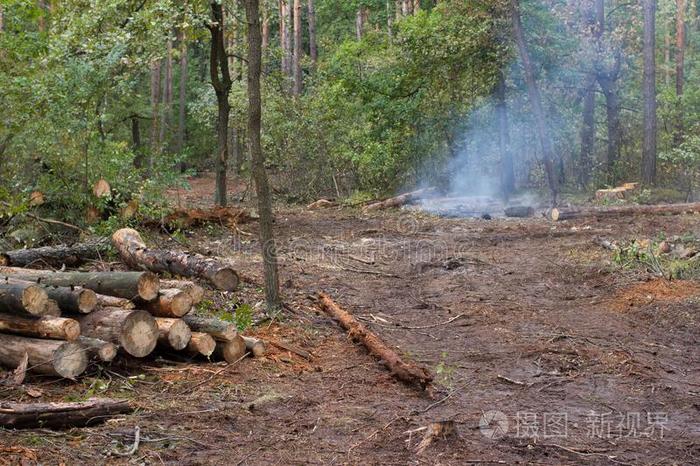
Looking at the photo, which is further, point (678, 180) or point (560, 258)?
point (678, 180)

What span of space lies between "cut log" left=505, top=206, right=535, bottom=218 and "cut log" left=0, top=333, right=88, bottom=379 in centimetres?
1484

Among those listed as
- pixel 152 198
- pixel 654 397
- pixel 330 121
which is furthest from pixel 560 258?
pixel 330 121

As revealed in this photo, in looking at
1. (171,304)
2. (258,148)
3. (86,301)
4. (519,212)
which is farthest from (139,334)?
(519,212)

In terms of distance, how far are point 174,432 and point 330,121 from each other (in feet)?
60.7

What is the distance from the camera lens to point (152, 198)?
13.8 m

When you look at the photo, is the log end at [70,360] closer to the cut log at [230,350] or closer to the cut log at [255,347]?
the cut log at [230,350]

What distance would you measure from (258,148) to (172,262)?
2561mm

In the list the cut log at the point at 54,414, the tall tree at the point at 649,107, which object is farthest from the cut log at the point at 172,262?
the tall tree at the point at 649,107

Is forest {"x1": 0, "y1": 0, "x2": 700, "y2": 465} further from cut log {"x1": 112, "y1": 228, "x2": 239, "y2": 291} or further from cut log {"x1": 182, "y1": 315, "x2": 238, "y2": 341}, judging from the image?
cut log {"x1": 182, "y1": 315, "x2": 238, "y2": 341}

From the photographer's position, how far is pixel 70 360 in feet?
19.2

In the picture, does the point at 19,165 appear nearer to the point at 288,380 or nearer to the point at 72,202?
the point at 72,202

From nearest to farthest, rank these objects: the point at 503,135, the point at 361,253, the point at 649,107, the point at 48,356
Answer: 1. the point at 48,356
2. the point at 361,253
3. the point at 649,107
4. the point at 503,135

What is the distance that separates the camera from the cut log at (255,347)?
7097 millimetres

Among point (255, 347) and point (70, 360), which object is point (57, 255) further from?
point (70, 360)
